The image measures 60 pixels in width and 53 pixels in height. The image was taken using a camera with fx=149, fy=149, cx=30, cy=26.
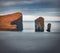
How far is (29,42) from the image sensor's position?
2037 mm

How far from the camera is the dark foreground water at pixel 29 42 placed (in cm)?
203

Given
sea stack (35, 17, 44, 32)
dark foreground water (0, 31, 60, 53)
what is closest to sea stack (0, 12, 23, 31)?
dark foreground water (0, 31, 60, 53)

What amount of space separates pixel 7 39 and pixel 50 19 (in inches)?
25.6

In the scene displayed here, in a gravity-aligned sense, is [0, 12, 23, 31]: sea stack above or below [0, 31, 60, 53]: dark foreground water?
above

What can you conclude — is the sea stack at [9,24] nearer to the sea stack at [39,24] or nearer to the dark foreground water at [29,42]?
the dark foreground water at [29,42]

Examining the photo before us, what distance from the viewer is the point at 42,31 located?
2.04 metres

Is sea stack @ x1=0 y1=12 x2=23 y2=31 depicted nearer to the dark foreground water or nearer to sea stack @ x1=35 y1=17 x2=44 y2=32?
the dark foreground water

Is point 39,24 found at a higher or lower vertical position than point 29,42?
higher

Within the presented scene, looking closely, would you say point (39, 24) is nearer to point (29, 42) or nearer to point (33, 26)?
point (33, 26)

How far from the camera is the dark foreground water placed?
2033mm

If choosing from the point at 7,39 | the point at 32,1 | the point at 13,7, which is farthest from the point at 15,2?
the point at 7,39

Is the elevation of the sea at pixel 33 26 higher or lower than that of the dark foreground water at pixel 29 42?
higher

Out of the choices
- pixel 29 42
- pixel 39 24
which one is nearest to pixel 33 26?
pixel 39 24

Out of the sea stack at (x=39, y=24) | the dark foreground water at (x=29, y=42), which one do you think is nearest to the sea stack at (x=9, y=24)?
the dark foreground water at (x=29, y=42)
